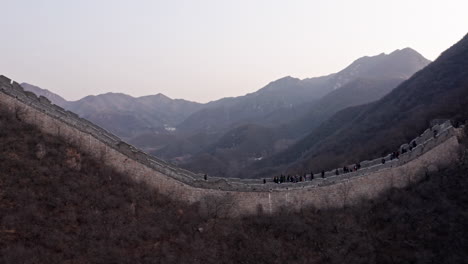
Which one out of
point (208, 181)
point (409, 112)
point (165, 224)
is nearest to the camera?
point (165, 224)

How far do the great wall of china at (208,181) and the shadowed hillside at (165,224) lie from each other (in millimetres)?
476

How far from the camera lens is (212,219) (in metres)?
20.6

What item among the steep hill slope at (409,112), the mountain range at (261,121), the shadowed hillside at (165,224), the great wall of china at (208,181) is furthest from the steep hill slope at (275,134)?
the shadowed hillside at (165,224)

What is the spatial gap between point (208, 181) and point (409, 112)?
98.6 feet

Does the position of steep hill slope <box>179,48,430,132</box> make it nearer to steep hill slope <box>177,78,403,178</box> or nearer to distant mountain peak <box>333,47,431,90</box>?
distant mountain peak <box>333,47,431,90</box>

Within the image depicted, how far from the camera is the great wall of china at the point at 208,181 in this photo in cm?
2059

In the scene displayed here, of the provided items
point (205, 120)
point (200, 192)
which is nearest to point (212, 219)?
point (200, 192)

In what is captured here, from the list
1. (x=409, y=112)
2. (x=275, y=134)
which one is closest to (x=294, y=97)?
(x=275, y=134)

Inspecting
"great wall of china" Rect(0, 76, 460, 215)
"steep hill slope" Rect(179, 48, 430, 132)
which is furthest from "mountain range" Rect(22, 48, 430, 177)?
"great wall of china" Rect(0, 76, 460, 215)

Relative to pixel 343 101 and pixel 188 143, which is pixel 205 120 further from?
pixel 343 101

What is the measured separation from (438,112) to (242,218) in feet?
74.2

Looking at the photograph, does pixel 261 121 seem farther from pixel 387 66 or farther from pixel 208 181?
pixel 208 181

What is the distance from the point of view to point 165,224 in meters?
18.8

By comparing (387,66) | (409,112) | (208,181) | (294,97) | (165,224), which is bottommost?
(165,224)
